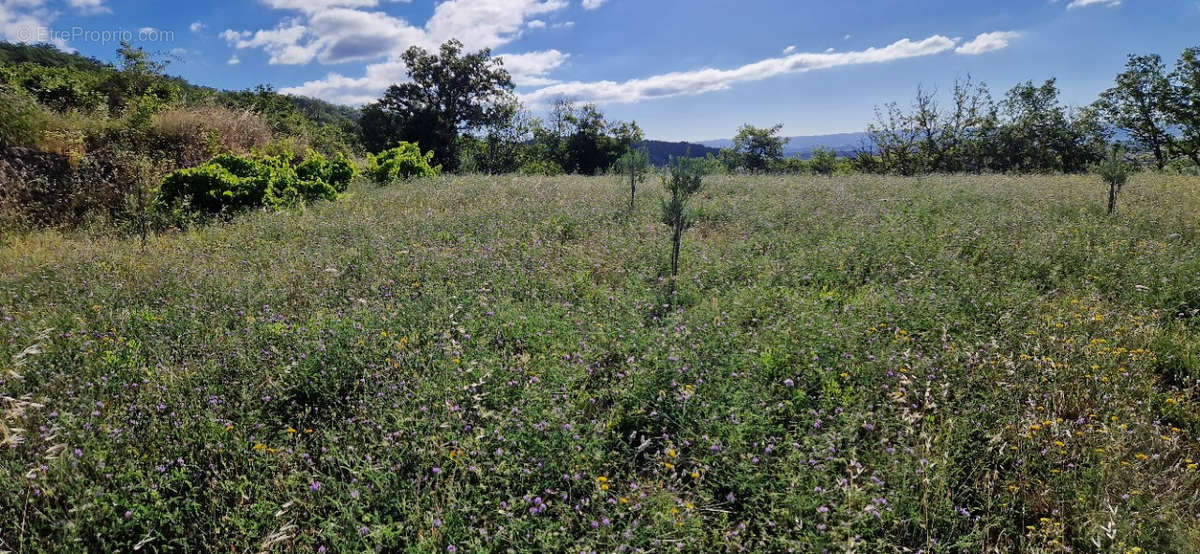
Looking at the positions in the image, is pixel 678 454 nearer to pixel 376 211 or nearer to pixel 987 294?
pixel 987 294

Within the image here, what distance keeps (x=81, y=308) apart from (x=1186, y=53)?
2043 inches

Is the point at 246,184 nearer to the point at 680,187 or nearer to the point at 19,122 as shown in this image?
the point at 19,122

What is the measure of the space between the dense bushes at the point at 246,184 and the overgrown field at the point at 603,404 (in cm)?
473

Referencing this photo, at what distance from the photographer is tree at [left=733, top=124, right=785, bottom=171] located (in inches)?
2574

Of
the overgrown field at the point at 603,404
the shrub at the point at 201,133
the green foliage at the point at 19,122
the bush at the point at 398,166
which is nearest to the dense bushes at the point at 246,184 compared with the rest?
the shrub at the point at 201,133

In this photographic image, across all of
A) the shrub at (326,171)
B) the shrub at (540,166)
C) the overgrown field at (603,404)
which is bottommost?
the overgrown field at (603,404)

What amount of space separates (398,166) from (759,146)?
187 ft

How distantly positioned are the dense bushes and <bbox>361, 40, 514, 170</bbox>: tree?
940 inches

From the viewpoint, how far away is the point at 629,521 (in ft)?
9.71

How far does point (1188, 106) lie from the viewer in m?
32.5

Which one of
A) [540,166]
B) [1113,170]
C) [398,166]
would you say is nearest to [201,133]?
[398,166]

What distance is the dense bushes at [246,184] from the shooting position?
37.1ft

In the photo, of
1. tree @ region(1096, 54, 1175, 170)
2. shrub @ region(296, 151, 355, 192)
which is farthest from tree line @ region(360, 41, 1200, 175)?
shrub @ region(296, 151, 355, 192)

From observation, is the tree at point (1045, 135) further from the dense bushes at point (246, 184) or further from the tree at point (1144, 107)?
the dense bushes at point (246, 184)
